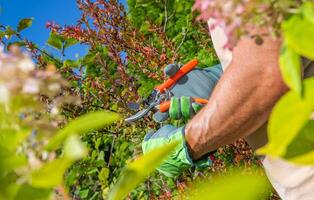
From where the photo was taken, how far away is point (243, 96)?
151 cm

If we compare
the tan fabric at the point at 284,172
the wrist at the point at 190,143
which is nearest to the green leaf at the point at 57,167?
the tan fabric at the point at 284,172

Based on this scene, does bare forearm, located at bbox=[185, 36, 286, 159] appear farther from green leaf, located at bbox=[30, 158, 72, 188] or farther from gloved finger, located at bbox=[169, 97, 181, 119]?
green leaf, located at bbox=[30, 158, 72, 188]

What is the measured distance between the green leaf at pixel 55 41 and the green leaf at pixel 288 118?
348cm

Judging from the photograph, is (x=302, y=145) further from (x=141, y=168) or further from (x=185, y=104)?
(x=185, y=104)

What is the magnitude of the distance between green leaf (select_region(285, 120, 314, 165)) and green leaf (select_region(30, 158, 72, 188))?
26 centimetres

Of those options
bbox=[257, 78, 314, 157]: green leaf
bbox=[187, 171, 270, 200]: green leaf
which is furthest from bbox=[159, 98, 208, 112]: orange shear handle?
bbox=[187, 171, 270, 200]: green leaf

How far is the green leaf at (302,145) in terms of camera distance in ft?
2.35

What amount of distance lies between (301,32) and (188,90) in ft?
4.38

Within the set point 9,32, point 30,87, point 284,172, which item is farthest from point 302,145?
point 9,32

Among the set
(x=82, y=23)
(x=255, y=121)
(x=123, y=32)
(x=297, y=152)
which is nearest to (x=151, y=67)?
(x=123, y=32)

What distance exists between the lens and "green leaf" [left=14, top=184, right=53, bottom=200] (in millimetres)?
611

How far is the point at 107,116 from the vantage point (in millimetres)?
670

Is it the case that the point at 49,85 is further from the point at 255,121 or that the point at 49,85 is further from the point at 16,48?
the point at 255,121

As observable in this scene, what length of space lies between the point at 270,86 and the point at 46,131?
2.88ft
